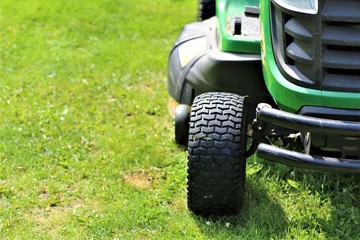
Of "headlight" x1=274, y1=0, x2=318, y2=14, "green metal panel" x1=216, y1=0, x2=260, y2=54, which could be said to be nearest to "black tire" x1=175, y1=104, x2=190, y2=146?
"green metal panel" x1=216, y1=0, x2=260, y2=54

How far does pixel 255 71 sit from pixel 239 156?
1.57 ft

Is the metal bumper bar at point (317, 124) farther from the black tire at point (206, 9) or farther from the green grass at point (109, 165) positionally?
the black tire at point (206, 9)

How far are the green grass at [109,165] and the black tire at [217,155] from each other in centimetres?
15

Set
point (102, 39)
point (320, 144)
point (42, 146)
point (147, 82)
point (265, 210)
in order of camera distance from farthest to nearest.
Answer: point (102, 39)
point (147, 82)
point (42, 146)
point (265, 210)
point (320, 144)

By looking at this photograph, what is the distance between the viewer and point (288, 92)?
8.61 feet

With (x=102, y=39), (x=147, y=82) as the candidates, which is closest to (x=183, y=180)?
(x=147, y=82)

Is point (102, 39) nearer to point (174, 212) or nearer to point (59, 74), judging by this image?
point (59, 74)

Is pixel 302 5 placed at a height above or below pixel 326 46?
above

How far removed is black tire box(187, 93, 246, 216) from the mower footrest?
0.21m

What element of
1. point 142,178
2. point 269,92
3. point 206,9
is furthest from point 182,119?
point 206,9

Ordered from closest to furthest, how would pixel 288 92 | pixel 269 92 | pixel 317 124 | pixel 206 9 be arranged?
pixel 317 124, pixel 288 92, pixel 269 92, pixel 206 9

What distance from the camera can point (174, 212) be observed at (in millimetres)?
3137

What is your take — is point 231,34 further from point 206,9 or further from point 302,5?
point 206,9

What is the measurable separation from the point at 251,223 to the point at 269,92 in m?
0.61
